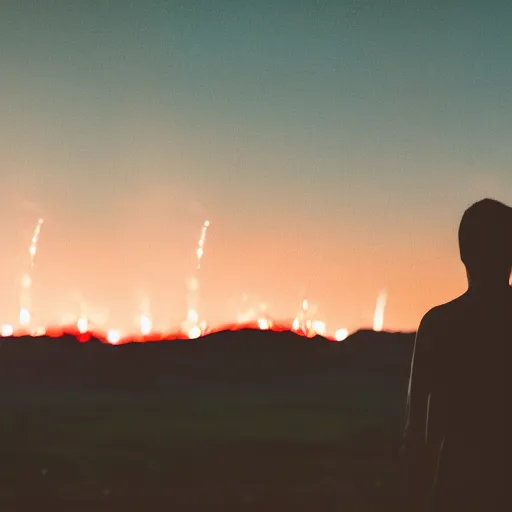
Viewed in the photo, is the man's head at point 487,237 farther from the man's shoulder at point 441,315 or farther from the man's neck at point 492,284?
the man's shoulder at point 441,315

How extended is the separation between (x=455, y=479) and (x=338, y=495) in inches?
598

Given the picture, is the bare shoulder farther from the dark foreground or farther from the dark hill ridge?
the dark hill ridge

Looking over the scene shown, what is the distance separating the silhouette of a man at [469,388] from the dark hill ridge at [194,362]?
339 feet

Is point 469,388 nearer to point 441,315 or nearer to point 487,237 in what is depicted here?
point 441,315

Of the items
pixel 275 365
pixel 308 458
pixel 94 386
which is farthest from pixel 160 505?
pixel 275 365

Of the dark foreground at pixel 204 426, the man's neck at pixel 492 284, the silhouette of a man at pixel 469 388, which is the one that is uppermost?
the man's neck at pixel 492 284

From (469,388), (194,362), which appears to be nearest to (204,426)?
(469,388)

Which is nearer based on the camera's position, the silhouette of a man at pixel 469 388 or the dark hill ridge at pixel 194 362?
the silhouette of a man at pixel 469 388

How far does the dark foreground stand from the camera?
17.9 metres

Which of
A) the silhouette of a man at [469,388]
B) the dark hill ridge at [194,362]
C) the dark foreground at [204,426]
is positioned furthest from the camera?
the dark hill ridge at [194,362]

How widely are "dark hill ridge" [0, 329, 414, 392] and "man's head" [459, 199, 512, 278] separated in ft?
340

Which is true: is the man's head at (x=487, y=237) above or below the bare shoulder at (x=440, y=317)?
above

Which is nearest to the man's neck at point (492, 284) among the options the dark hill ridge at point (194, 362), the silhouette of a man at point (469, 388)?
the silhouette of a man at point (469, 388)

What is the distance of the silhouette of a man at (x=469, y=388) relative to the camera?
8.60 ft
